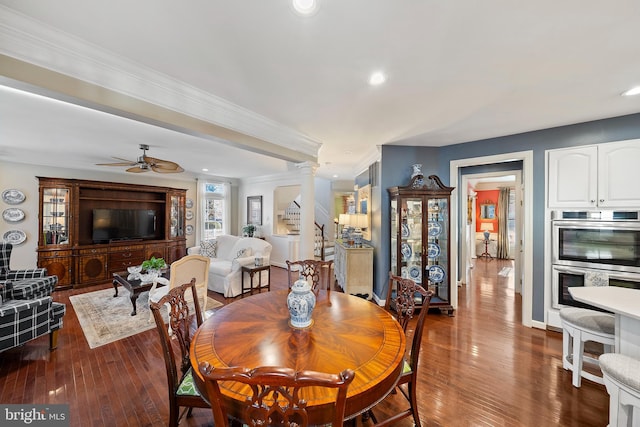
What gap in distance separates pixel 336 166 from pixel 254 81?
385 cm

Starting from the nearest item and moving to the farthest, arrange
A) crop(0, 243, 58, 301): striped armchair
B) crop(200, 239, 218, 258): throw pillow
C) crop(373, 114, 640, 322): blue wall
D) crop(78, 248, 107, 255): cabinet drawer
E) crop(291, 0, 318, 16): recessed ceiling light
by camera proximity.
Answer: crop(291, 0, 318, 16): recessed ceiling light → crop(373, 114, 640, 322): blue wall → crop(0, 243, 58, 301): striped armchair → crop(78, 248, 107, 255): cabinet drawer → crop(200, 239, 218, 258): throw pillow

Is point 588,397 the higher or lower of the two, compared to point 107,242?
lower

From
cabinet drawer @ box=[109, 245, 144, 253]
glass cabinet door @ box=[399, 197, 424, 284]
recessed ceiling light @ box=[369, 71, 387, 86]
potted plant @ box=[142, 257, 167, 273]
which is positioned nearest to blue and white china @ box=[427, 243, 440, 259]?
glass cabinet door @ box=[399, 197, 424, 284]

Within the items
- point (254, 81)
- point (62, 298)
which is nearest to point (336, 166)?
point (254, 81)

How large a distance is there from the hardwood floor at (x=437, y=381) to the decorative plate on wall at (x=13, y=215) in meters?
2.82

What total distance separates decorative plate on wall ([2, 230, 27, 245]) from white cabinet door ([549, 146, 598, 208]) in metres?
8.37

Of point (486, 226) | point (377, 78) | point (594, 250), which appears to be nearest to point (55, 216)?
point (377, 78)

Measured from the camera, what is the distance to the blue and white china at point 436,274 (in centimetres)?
357

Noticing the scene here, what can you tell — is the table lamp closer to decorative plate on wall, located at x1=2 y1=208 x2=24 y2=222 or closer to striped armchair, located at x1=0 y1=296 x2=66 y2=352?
striped armchair, located at x1=0 y1=296 x2=66 y2=352

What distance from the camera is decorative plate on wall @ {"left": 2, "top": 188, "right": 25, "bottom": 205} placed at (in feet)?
14.0

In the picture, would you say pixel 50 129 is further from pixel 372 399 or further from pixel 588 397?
pixel 588 397

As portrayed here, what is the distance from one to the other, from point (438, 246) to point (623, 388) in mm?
2300

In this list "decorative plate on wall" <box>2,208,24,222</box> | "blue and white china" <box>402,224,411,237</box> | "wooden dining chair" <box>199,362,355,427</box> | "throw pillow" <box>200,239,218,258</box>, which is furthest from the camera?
"throw pillow" <box>200,239,218,258</box>

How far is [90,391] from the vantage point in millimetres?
1977
